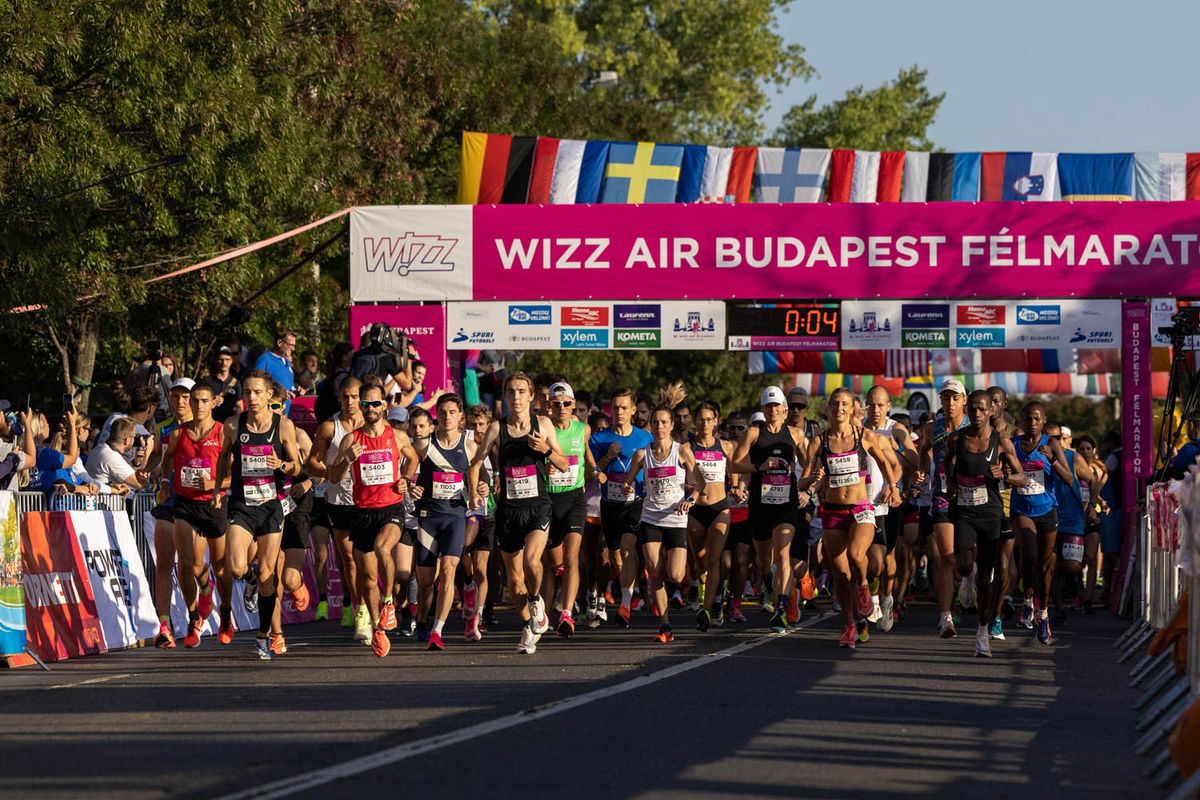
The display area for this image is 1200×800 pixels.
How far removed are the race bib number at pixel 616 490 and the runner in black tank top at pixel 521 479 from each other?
261 cm

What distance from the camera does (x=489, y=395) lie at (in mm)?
25516

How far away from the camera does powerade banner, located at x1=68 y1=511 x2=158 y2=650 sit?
52.6ft

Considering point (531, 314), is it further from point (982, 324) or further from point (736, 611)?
point (736, 611)

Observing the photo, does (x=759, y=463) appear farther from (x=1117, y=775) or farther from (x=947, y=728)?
(x=1117, y=775)

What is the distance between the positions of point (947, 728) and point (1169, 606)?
5.49 m

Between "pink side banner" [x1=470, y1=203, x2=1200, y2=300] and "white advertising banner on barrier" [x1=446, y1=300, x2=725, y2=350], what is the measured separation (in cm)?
16

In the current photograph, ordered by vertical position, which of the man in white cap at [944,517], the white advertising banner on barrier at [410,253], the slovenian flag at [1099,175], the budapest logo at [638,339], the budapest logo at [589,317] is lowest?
the man in white cap at [944,517]

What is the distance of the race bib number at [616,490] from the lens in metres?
18.5

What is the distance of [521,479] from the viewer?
15.8 m

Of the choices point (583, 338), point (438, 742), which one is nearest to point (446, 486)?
point (438, 742)

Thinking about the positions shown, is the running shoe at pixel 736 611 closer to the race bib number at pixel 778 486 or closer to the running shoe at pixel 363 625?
the race bib number at pixel 778 486

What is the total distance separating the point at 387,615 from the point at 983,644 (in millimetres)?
4622

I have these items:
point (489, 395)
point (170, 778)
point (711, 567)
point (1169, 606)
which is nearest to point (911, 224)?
point (489, 395)

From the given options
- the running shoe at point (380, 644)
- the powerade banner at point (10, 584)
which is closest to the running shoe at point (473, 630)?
the running shoe at point (380, 644)
